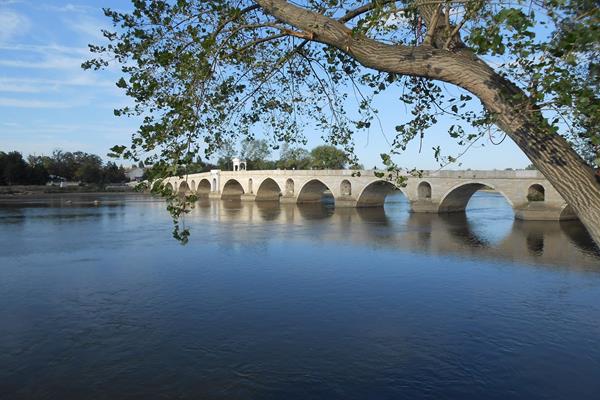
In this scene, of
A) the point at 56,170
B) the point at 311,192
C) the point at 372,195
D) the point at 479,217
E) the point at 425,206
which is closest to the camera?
the point at 479,217

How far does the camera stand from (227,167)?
8869 centimetres

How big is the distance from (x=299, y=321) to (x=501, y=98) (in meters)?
8.38

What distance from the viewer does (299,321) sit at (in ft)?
34.3

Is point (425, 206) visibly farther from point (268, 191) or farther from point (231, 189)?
point (231, 189)

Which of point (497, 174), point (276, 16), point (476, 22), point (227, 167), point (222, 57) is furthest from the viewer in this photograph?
point (227, 167)

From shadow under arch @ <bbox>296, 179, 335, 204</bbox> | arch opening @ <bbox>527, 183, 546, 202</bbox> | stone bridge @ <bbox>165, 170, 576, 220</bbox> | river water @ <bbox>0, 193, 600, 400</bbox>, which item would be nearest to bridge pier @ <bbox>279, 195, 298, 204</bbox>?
stone bridge @ <bbox>165, 170, 576, 220</bbox>

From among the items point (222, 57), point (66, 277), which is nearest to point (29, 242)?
point (66, 277)

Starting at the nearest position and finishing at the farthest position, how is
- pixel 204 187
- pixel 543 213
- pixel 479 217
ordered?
pixel 543 213
pixel 479 217
pixel 204 187

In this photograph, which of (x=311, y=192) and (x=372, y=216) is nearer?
(x=372, y=216)

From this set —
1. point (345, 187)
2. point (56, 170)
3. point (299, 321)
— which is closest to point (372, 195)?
point (345, 187)

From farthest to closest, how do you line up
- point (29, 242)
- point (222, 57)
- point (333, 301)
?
point (29, 242) → point (333, 301) → point (222, 57)

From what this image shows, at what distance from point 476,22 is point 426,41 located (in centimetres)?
59

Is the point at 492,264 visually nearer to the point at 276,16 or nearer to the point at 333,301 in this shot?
the point at 333,301

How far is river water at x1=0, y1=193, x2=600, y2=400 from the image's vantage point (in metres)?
7.74
